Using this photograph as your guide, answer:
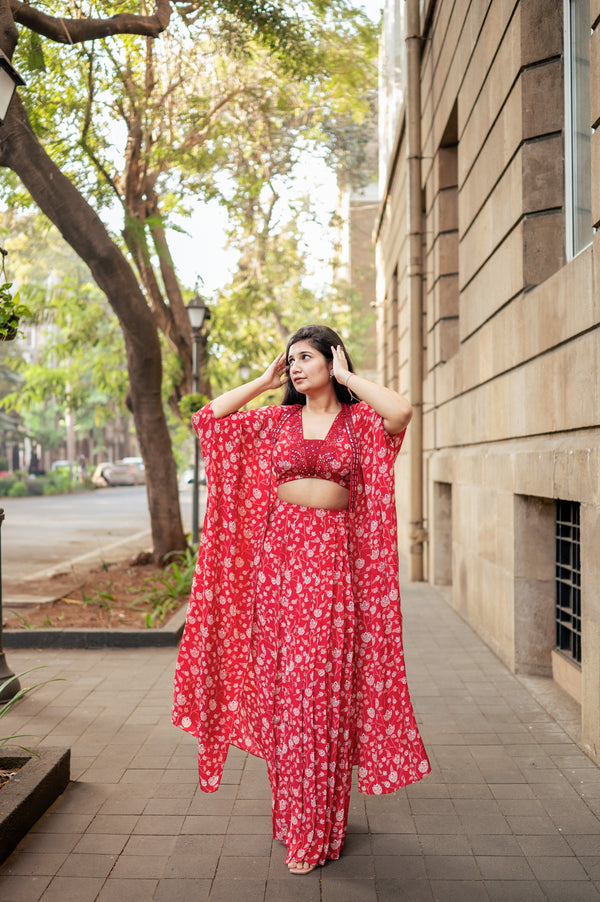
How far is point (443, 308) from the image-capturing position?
35.4 ft

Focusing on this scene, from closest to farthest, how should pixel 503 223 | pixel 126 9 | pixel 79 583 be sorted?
pixel 503 223 → pixel 126 9 → pixel 79 583

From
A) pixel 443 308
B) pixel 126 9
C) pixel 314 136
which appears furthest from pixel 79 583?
pixel 314 136

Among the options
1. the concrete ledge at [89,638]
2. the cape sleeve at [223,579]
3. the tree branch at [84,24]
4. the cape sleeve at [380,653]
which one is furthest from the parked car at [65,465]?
the cape sleeve at [380,653]

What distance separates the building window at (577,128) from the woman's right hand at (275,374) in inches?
114

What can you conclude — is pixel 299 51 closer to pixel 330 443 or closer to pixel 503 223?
pixel 503 223

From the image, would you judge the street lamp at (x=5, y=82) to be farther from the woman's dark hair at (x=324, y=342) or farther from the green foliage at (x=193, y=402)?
the green foliage at (x=193, y=402)

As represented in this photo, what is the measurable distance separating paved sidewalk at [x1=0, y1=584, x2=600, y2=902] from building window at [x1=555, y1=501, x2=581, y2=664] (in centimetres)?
43

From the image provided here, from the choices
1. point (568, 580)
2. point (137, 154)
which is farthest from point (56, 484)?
point (568, 580)

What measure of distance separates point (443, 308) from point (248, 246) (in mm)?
11840

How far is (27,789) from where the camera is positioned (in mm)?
4035

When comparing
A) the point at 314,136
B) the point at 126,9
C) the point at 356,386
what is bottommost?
the point at 356,386

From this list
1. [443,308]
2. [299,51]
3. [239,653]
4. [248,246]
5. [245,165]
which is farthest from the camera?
[248,246]

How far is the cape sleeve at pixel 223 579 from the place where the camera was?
13.2ft

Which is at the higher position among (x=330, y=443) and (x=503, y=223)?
(x=503, y=223)
